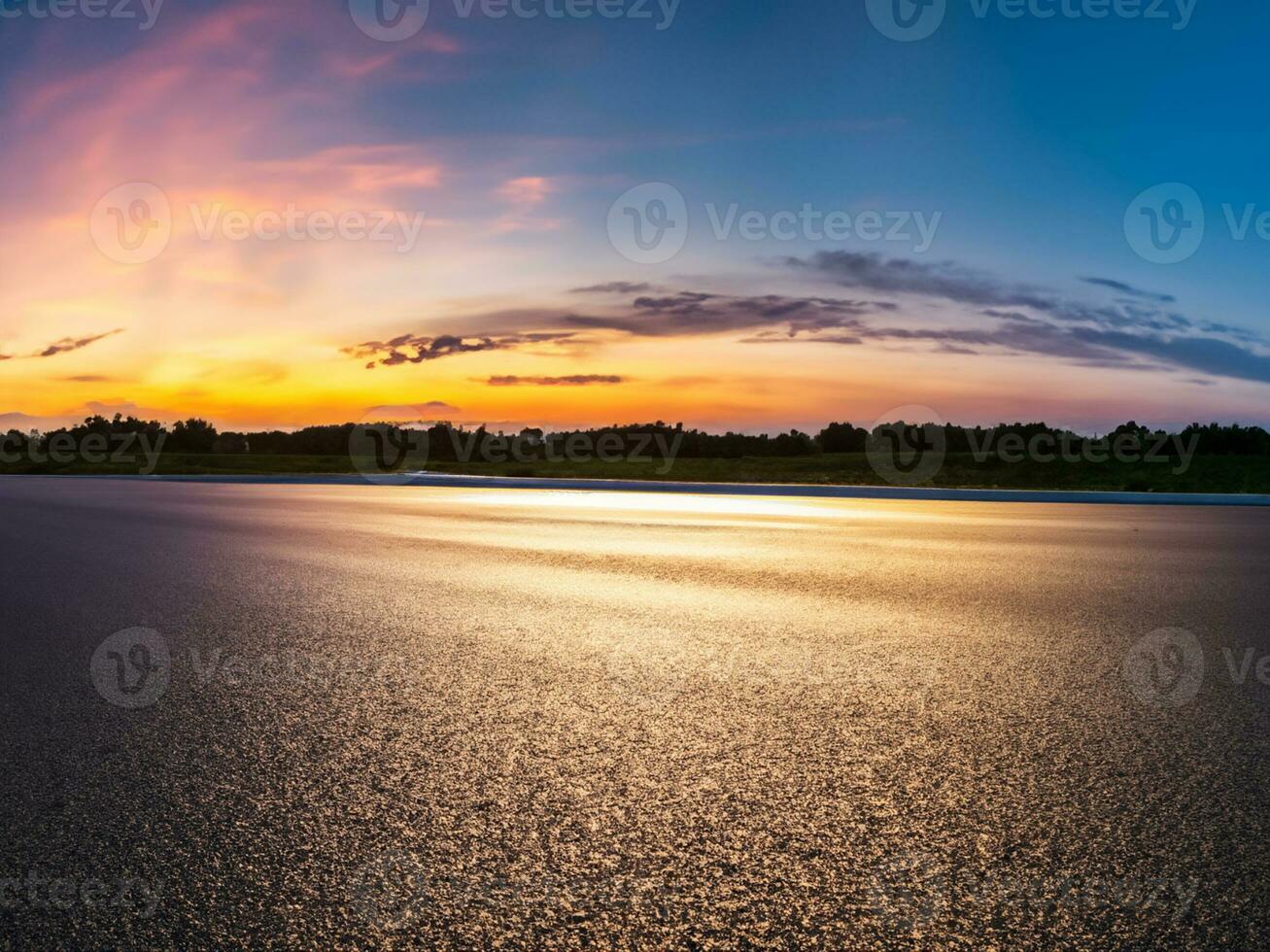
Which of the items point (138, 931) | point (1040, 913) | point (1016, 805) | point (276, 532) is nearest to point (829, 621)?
point (1016, 805)

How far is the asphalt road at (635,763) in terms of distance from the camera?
2785 mm

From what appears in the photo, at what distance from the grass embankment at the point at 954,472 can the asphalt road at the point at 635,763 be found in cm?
2788

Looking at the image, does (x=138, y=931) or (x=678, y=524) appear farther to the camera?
(x=678, y=524)

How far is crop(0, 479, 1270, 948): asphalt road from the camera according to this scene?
2785mm

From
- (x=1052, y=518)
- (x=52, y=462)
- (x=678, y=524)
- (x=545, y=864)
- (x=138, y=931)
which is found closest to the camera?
(x=138, y=931)

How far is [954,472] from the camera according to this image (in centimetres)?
4581

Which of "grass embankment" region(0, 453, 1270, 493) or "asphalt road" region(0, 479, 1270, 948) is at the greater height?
"grass embankment" region(0, 453, 1270, 493)

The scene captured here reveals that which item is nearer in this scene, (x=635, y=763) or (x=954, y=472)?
(x=635, y=763)

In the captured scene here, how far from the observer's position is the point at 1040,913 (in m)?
2.77

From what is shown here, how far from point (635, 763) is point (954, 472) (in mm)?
44194

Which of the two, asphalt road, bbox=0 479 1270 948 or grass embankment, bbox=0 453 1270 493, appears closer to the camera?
asphalt road, bbox=0 479 1270 948

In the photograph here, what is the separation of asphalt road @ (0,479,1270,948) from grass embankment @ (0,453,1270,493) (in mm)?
27883

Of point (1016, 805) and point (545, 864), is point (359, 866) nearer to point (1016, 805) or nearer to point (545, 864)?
point (545, 864)

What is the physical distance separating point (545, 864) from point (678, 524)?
45.0 feet
